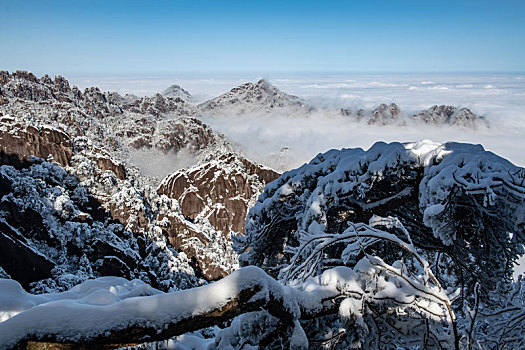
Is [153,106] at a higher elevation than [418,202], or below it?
higher

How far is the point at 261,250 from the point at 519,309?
3.99m

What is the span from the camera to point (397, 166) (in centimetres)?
427

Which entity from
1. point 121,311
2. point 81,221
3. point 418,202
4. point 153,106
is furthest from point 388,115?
→ point 121,311

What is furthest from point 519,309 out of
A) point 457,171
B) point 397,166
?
point 397,166

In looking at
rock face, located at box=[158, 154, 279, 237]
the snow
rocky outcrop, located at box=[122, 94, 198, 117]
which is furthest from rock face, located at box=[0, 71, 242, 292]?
rocky outcrop, located at box=[122, 94, 198, 117]

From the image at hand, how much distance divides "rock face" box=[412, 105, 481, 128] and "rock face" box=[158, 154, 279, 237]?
6953 cm

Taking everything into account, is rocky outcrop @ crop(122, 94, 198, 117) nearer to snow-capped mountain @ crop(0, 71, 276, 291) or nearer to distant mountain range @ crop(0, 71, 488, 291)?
distant mountain range @ crop(0, 71, 488, 291)

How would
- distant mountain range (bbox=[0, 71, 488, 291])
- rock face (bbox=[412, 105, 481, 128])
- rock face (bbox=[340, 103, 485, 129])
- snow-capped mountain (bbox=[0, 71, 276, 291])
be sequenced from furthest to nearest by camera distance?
rock face (bbox=[340, 103, 485, 129]), rock face (bbox=[412, 105, 481, 128]), distant mountain range (bbox=[0, 71, 488, 291]), snow-capped mountain (bbox=[0, 71, 276, 291])

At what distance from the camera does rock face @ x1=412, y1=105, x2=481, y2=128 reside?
103 meters

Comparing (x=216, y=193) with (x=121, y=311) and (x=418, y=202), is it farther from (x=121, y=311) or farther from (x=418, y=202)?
(x=121, y=311)

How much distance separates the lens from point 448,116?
12138cm

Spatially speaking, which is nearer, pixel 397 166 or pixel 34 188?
pixel 397 166

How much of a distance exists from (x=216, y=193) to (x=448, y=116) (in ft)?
302

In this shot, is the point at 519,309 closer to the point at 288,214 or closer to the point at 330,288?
the point at 330,288
